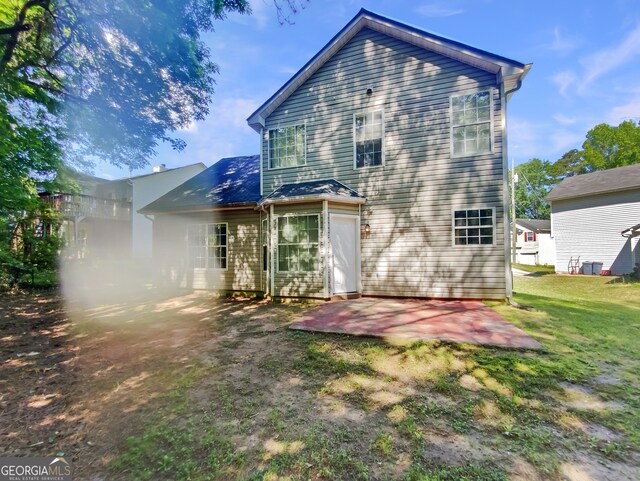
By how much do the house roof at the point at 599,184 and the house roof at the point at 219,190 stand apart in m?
20.3

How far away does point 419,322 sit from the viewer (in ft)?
19.7

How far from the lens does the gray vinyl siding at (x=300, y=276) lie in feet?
27.9

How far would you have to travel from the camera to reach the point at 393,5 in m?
10.9

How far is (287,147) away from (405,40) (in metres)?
4.79

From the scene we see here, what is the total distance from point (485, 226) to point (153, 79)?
486 inches

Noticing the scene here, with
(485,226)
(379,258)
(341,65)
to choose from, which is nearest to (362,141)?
(341,65)

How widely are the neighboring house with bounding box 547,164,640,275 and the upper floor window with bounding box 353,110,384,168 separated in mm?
15581

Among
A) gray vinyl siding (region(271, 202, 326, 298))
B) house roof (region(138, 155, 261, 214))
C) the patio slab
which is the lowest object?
the patio slab

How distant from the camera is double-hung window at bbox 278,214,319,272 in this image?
8.65 m

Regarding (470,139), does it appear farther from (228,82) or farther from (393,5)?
(228,82)

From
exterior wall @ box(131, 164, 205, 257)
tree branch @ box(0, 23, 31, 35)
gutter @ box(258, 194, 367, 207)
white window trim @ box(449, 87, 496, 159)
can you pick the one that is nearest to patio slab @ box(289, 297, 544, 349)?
gutter @ box(258, 194, 367, 207)

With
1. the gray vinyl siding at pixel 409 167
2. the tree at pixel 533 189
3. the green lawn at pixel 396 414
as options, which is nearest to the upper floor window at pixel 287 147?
the gray vinyl siding at pixel 409 167

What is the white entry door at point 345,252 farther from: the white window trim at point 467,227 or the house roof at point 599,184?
the house roof at point 599,184

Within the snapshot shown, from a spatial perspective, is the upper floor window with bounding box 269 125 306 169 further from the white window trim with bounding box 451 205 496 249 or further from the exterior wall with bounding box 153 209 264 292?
the white window trim with bounding box 451 205 496 249
